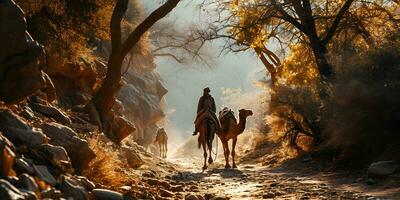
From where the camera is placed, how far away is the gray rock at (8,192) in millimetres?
3406

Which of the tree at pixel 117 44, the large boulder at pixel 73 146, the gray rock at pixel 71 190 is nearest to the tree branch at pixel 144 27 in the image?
the tree at pixel 117 44

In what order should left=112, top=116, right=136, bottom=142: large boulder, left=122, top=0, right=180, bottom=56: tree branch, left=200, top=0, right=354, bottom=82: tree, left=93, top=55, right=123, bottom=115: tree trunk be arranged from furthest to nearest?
left=200, top=0, right=354, bottom=82: tree
left=112, top=116, right=136, bottom=142: large boulder
left=93, top=55, right=123, bottom=115: tree trunk
left=122, top=0, right=180, bottom=56: tree branch

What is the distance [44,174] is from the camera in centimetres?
464

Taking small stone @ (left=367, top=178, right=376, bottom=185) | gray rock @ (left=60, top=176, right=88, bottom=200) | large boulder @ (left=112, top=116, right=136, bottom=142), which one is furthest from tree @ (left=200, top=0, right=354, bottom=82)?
gray rock @ (left=60, top=176, right=88, bottom=200)

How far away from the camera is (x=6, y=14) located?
216 inches

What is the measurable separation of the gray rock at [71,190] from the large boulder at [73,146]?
1278 millimetres

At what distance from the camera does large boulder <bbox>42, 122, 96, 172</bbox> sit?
6249 millimetres

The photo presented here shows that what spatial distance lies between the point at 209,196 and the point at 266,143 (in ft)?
60.8

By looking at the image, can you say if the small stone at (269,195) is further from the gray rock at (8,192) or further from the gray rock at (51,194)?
the gray rock at (8,192)

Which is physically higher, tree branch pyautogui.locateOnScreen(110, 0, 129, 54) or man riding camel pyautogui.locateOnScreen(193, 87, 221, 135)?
tree branch pyautogui.locateOnScreen(110, 0, 129, 54)

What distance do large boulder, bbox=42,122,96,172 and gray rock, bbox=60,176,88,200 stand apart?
4.19 ft

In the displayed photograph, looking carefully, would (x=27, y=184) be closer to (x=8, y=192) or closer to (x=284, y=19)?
(x=8, y=192)

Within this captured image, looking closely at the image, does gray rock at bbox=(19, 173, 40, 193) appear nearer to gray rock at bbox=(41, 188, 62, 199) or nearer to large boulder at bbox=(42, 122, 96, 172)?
gray rock at bbox=(41, 188, 62, 199)

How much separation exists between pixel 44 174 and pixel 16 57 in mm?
1832
